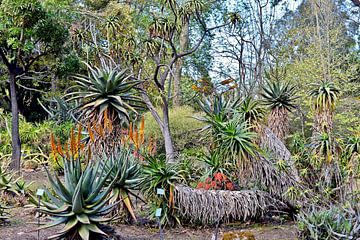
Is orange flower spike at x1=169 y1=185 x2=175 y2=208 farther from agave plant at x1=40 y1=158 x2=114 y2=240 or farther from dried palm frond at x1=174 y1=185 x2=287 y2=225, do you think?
agave plant at x1=40 y1=158 x2=114 y2=240

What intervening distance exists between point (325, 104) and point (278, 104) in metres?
1.45

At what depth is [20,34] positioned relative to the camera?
10164 millimetres

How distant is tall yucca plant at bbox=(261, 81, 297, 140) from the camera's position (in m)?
8.16

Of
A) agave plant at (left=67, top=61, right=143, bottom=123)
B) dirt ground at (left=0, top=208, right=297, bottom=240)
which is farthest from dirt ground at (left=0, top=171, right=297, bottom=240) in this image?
agave plant at (left=67, top=61, right=143, bottom=123)

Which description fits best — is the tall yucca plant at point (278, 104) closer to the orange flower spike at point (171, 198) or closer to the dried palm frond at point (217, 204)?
the dried palm frond at point (217, 204)

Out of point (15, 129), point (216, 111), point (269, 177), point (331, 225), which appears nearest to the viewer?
point (331, 225)

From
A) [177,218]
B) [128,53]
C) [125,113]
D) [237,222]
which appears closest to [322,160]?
[237,222]

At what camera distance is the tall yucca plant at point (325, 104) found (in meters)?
6.82

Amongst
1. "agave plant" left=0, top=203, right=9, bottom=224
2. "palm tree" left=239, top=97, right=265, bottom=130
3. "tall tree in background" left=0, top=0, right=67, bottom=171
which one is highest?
"tall tree in background" left=0, top=0, right=67, bottom=171

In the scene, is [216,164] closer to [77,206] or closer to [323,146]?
[323,146]

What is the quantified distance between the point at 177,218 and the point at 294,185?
7.74ft

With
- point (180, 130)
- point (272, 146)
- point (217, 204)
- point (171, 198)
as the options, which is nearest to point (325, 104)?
point (272, 146)

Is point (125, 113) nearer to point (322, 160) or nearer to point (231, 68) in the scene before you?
point (322, 160)

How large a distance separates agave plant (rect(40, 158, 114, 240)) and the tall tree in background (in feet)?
18.1
